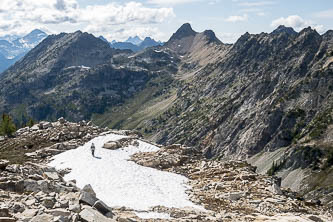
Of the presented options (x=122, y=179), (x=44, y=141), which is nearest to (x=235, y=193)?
(x=122, y=179)

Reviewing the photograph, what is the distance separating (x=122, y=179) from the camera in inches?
1811

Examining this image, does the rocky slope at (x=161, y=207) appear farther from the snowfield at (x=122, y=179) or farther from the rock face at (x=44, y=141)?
the snowfield at (x=122, y=179)

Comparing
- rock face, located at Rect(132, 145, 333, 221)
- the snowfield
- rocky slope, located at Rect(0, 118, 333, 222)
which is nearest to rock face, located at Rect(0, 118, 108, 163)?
rocky slope, located at Rect(0, 118, 333, 222)

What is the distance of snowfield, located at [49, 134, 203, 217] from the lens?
3966cm

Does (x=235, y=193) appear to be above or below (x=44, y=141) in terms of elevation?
above

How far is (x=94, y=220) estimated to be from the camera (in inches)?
974

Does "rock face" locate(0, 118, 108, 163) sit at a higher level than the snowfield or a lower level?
lower

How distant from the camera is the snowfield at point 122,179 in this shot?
130 feet

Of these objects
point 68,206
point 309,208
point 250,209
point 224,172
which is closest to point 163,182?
point 224,172

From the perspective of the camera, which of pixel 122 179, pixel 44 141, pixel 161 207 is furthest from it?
pixel 44 141

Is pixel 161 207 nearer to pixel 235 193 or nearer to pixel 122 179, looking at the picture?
pixel 235 193

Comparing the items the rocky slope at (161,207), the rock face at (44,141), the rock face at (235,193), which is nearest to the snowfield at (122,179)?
the rocky slope at (161,207)

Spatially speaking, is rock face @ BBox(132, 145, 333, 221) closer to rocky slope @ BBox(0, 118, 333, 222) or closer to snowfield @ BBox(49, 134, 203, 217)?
rocky slope @ BBox(0, 118, 333, 222)

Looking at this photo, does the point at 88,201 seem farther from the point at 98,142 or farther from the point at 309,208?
the point at 98,142
